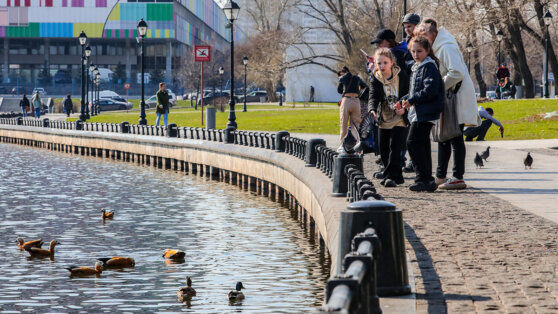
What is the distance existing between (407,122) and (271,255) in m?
2.51

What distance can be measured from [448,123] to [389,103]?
943 millimetres

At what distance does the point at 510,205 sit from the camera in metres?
12.1

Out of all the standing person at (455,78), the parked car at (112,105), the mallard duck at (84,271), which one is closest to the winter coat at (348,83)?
the standing person at (455,78)

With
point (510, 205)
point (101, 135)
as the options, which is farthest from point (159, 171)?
point (510, 205)

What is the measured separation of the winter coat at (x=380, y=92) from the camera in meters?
13.4

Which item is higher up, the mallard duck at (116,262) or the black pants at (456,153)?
the black pants at (456,153)

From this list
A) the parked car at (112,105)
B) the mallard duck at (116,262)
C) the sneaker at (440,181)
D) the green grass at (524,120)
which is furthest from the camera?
the parked car at (112,105)

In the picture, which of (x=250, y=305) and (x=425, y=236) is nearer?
(x=425, y=236)

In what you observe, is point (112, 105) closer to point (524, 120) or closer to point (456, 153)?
point (524, 120)

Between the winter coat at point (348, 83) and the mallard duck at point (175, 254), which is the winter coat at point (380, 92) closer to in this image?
the mallard duck at point (175, 254)

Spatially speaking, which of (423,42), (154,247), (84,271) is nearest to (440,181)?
(423,42)

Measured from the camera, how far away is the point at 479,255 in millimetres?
8492

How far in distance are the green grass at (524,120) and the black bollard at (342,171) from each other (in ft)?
64.1

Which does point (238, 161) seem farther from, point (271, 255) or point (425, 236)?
point (425, 236)
